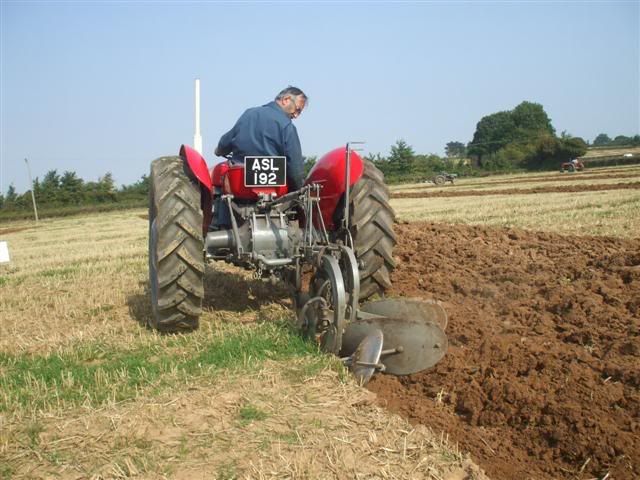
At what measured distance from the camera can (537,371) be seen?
327 centimetres

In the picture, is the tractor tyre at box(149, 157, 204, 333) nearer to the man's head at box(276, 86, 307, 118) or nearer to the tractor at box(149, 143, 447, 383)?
the tractor at box(149, 143, 447, 383)

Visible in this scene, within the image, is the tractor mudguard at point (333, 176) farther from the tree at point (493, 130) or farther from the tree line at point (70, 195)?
the tree at point (493, 130)

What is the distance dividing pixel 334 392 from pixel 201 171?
2067 millimetres

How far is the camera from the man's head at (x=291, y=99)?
4613 mm

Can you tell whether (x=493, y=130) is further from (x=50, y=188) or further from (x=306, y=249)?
(x=306, y=249)

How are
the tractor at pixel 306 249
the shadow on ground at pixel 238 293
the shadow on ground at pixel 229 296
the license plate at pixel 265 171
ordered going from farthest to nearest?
1. the shadow on ground at pixel 238 293
2. the shadow on ground at pixel 229 296
3. the license plate at pixel 265 171
4. the tractor at pixel 306 249

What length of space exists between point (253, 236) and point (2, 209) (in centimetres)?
3831

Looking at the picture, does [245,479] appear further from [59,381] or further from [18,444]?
[59,381]

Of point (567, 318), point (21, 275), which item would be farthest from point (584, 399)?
point (21, 275)

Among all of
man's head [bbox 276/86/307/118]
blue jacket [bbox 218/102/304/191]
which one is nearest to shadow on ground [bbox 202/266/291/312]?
blue jacket [bbox 218/102/304/191]

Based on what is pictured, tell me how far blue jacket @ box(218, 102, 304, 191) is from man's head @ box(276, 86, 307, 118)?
0.04m

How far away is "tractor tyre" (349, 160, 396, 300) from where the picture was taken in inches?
183

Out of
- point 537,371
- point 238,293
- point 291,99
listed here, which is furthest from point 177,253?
point 537,371

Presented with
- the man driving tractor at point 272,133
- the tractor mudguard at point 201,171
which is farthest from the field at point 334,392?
the man driving tractor at point 272,133
